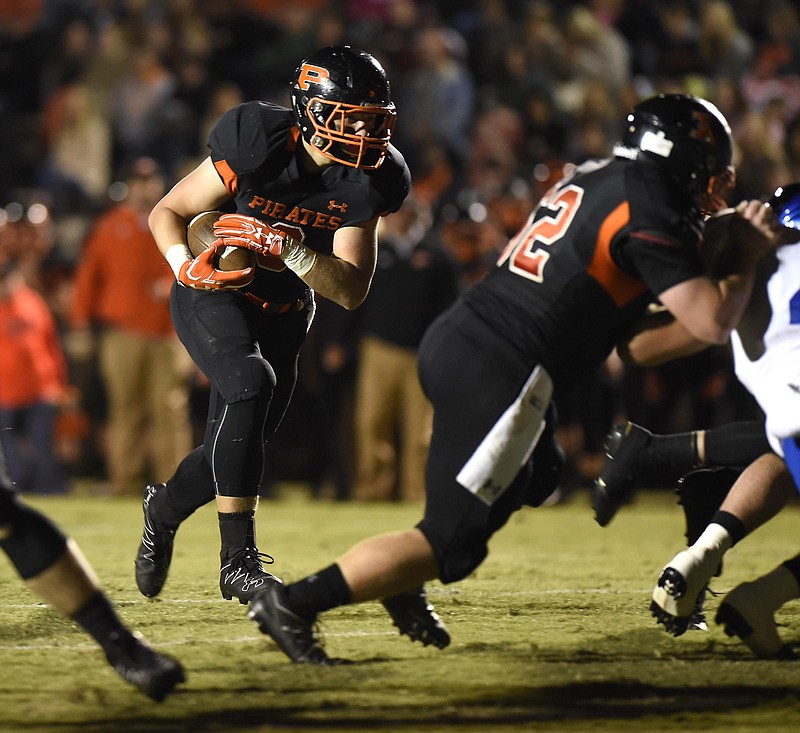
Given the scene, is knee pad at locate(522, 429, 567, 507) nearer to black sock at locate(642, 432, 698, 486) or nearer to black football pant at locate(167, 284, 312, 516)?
black sock at locate(642, 432, 698, 486)

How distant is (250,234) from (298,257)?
0.20 metres

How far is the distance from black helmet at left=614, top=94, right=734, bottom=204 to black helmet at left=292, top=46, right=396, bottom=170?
1179 millimetres

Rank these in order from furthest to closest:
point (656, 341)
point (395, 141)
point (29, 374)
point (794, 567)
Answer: point (395, 141), point (29, 374), point (794, 567), point (656, 341)

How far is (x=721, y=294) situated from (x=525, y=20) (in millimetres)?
11773

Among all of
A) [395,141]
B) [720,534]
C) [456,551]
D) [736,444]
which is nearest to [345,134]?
[456,551]

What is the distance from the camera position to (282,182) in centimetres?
550

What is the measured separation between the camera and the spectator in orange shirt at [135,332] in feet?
37.1

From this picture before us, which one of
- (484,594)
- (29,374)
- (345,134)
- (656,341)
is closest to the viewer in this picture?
(656,341)

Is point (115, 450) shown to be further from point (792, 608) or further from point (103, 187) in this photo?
point (792, 608)

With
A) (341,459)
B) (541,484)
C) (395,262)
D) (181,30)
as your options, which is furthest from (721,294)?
(181,30)

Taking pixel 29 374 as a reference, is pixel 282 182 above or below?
above

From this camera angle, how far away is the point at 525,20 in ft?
50.4

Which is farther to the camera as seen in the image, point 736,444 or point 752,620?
point 736,444

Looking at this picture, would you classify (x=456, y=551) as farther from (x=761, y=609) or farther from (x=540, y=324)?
(x=761, y=609)
